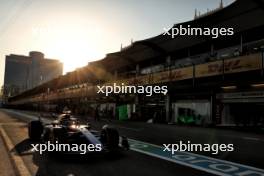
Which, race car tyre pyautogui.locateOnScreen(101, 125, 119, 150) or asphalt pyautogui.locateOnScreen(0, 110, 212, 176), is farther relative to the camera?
race car tyre pyautogui.locateOnScreen(101, 125, 119, 150)

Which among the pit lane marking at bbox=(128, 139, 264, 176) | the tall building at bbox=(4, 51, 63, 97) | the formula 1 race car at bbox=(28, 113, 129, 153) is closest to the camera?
the pit lane marking at bbox=(128, 139, 264, 176)

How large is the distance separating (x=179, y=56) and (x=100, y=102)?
1833cm

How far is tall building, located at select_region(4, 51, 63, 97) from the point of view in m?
120

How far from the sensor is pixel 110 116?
42625 millimetres

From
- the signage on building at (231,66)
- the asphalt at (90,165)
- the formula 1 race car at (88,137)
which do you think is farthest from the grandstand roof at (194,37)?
the asphalt at (90,165)

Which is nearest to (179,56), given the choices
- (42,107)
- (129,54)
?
(129,54)

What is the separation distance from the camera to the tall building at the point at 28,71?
4732 inches

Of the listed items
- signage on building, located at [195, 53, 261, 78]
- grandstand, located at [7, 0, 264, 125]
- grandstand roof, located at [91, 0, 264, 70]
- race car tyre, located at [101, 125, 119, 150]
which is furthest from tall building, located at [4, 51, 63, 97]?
race car tyre, located at [101, 125, 119, 150]

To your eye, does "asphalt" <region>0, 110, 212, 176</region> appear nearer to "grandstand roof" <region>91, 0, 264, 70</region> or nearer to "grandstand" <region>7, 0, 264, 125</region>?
"grandstand" <region>7, 0, 264, 125</region>

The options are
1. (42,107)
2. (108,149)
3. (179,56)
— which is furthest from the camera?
(42,107)

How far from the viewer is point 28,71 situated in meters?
111

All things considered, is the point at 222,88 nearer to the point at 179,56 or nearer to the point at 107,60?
the point at 179,56

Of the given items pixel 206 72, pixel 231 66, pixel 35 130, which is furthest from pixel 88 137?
pixel 206 72

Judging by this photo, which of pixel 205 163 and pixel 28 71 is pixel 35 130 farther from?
pixel 28 71
